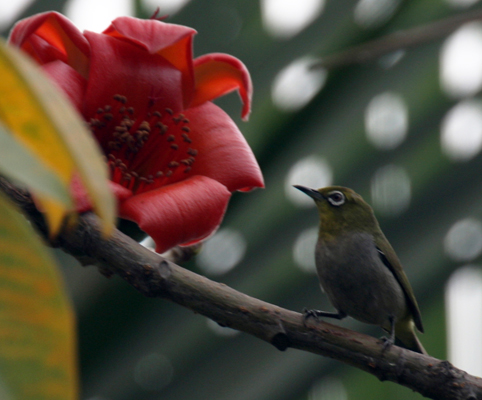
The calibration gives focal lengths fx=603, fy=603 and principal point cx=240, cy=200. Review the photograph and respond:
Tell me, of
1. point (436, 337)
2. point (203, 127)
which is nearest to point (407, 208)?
point (436, 337)

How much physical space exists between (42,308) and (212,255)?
1.88 m

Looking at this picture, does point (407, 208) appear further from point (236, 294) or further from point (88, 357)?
point (236, 294)

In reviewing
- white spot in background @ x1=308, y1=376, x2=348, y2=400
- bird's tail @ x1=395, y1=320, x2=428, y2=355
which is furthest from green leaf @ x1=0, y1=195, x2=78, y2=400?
white spot in background @ x1=308, y1=376, x2=348, y2=400

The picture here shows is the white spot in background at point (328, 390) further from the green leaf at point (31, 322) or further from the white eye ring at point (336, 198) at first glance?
the green leaf at point (31, 322)

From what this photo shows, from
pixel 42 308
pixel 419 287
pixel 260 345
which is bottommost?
pixel 260 345

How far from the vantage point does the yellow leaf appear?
0.22 meters

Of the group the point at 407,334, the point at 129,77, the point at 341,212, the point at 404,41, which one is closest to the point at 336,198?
the point at 341,212

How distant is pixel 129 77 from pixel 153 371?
5.52 ft

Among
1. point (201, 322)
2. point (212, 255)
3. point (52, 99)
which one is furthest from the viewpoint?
point (201, 322)

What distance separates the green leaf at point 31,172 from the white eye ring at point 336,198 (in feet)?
5.50

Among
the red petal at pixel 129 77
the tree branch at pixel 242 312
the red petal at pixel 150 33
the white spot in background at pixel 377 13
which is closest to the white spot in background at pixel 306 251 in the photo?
the white spot in background at pixel 377 13

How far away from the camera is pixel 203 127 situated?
909 millimetres

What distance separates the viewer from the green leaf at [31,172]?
0.20m

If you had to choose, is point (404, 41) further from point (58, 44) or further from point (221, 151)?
point (58, 44)
